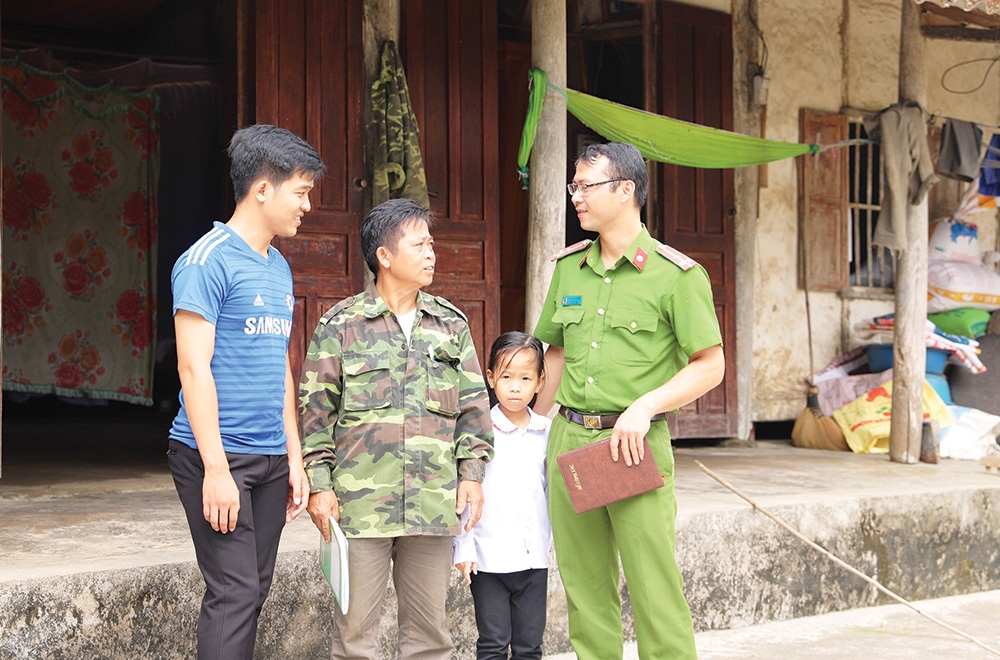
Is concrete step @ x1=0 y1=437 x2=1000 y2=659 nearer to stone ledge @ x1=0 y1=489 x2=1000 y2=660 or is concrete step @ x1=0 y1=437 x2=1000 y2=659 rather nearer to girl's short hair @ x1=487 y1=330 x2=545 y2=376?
stone ledge @ x1=0 y1=489 x2=1000 y2=660

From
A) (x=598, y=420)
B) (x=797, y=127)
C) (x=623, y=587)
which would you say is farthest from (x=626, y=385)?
(x=797, y=127)

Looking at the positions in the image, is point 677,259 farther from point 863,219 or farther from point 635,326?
point 863,219

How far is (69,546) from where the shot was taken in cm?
358

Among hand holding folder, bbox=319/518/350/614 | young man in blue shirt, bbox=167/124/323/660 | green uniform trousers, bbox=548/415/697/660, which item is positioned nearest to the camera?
young man in blue shirt, bbox=167/124/323/660

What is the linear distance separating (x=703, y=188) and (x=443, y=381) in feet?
15.5

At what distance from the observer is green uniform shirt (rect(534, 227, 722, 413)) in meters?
2.88

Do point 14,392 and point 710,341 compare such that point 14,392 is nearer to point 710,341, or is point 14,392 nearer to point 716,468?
point 716,468

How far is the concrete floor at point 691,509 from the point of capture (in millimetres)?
3623

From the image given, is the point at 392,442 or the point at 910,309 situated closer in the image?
the point at 392,442

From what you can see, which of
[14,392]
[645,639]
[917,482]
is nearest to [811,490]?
[917,482]

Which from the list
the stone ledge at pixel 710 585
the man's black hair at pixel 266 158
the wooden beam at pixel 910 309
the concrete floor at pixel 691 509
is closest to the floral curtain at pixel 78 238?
the concrete floor at pixel 691 509

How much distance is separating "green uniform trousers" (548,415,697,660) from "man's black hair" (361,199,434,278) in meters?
0.74

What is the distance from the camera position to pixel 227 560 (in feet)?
8.43

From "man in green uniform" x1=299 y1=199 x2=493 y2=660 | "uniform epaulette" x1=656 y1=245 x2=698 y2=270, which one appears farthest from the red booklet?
"uniform epaulette" x1=656 y1=245 x2=698 y2=270
